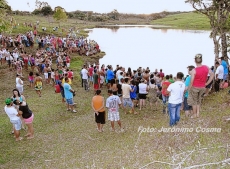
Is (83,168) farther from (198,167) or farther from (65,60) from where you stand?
(65,60)

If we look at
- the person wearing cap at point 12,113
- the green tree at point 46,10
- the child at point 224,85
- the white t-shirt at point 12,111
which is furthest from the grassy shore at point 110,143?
the green tree at point 46,10

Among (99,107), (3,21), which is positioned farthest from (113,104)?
(3,21)

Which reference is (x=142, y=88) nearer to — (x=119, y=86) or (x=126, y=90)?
(x=126, y=90)

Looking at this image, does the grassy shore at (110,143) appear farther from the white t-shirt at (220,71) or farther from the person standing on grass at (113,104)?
the white t-shirt at (220,71)

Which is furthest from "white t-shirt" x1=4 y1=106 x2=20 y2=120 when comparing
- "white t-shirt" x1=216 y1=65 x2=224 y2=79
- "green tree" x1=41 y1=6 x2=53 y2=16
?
"green tree" x1=41 y1=6 x2=53 y2=16

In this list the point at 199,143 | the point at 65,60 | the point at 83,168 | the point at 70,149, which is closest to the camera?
the point at 199,143

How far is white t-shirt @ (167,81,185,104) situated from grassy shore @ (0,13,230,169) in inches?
32.4

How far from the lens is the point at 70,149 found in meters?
Result: 9.70

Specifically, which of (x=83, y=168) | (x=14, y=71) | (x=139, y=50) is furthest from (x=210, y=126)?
(x=139, y=50)

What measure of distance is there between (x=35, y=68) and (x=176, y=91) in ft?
58.5

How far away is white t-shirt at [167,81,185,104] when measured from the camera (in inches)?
337

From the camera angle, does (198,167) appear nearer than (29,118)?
Yes

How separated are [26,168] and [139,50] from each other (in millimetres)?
42855

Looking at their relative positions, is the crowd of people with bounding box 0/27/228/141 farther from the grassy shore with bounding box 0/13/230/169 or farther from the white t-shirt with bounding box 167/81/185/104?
the grassy shore with bounding box 0/13/230/169
